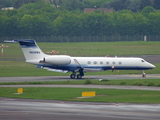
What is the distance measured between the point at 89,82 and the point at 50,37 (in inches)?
3044

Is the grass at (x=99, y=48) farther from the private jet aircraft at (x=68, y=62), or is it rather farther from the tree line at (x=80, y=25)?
the private jet aircraft at (x=68, y=62)

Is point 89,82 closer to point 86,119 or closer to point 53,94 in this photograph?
point 53,94

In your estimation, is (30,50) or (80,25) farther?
(80,25)

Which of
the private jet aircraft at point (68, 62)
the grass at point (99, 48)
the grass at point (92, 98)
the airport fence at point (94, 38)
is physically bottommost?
the grass at point (92, 98)

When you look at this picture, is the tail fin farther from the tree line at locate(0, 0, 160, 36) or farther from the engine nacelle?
the tree line at locate(0, 0, 160, 36)

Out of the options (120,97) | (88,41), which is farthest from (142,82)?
(88,41)

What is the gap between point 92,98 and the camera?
125 ft

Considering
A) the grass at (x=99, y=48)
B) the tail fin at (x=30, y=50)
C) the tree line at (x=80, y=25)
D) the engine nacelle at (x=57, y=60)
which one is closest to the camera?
the engine nacelle at (x=57, y=60)

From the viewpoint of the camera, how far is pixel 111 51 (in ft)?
333

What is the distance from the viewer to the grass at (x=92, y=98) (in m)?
37.2

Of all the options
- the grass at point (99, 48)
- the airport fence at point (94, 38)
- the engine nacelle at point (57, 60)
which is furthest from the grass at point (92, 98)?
the airport fence at point (94, 38)

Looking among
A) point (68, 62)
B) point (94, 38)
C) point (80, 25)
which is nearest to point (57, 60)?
point (68, 62)

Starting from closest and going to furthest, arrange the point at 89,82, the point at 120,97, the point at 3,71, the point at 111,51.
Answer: the point at 120,97, the point at 89,82, the point at 3,71, the point at 111,51

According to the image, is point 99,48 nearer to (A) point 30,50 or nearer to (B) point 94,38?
(B) point 94,38
